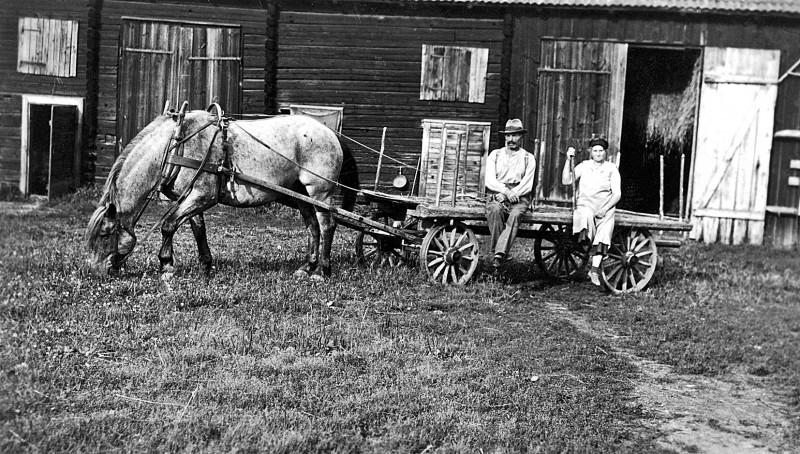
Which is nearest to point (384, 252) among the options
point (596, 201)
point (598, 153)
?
point (596, 201)

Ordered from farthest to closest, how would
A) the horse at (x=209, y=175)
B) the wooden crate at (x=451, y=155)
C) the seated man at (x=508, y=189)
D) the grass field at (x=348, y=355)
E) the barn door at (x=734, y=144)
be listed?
the barn door at (x=734, y=144)
the wooden crate at (x=451, y=155)
the seated man at (x=508, y=189)
the horse at (x=209, y=175)
the grass field at (x=348, y=355)

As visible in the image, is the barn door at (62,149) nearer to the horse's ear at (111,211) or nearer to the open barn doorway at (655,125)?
the horse's ear at (111,211)

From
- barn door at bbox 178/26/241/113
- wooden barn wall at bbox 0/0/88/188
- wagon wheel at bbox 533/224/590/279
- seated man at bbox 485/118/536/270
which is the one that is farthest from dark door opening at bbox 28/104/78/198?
wagon wheel at bbox 533/224/590/279

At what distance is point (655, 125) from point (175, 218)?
495 inches

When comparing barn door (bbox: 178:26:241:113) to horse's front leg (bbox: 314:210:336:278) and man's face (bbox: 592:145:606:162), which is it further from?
man's face (bbox: 592:145:606:162)

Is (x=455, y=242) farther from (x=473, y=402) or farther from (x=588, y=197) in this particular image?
(x=473, y=402)

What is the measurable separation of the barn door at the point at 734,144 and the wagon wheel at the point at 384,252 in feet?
23.0

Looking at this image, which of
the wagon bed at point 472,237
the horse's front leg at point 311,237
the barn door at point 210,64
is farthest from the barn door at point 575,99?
the horse's front leg at point 311,237

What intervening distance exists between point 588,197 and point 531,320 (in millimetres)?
1914

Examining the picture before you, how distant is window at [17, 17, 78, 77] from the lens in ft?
51.4

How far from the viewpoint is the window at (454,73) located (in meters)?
15.3

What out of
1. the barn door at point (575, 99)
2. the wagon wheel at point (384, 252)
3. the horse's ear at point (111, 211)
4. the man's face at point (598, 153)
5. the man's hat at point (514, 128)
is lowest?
the wagon wheel at point (384, 252)

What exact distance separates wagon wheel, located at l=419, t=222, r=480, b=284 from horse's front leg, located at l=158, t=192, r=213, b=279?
2.37 metres

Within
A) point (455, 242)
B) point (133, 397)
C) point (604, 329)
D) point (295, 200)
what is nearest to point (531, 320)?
point (604, 329)
